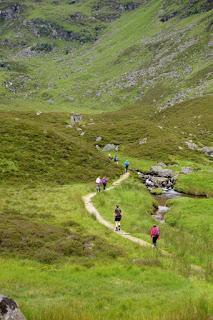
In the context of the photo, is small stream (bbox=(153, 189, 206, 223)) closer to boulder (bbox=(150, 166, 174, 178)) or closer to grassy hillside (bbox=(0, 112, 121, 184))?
boulder (bbox=(150, 166, 174, 178))

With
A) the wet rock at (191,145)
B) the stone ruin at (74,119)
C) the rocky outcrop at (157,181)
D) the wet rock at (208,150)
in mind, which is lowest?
the stone ruin at (74,119)

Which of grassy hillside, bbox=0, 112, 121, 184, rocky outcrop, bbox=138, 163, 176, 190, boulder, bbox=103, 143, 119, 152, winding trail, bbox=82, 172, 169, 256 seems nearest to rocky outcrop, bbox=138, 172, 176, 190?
rocky outcrop, bbox=138, 163, 176, 190

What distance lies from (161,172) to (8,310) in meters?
69.4

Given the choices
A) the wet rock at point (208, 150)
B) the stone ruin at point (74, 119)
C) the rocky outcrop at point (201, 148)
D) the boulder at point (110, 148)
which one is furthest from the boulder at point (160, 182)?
the stone ruin at point (74, 119)

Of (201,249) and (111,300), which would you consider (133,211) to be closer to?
(201,249)

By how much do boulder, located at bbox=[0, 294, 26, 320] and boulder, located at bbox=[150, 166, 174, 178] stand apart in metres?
A: 67.1

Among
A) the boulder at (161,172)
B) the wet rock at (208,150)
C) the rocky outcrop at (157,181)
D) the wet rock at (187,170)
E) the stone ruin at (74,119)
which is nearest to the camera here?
the rocky outcrop at (157,181)

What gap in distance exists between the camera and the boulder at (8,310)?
733 inches

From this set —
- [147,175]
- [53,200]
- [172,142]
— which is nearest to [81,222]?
[53,200]

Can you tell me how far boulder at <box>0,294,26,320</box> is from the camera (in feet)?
61.1

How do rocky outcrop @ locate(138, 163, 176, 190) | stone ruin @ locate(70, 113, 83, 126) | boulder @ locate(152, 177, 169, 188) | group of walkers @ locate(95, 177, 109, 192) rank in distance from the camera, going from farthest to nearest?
stone ruin @ locate(70, 113, 83, 126) → boulder @ locate(152, 177, 169, 188) → rocky outcrop @ locate(138, 163, 176, 190) → group of walkers @ locate(95, 177, 109, 192)

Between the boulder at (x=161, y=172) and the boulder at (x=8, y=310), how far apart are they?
6706cm

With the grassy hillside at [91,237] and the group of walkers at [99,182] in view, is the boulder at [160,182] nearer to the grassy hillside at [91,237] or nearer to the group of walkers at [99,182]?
the grassy hillside at [91,237]

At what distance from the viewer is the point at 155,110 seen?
181 metres
